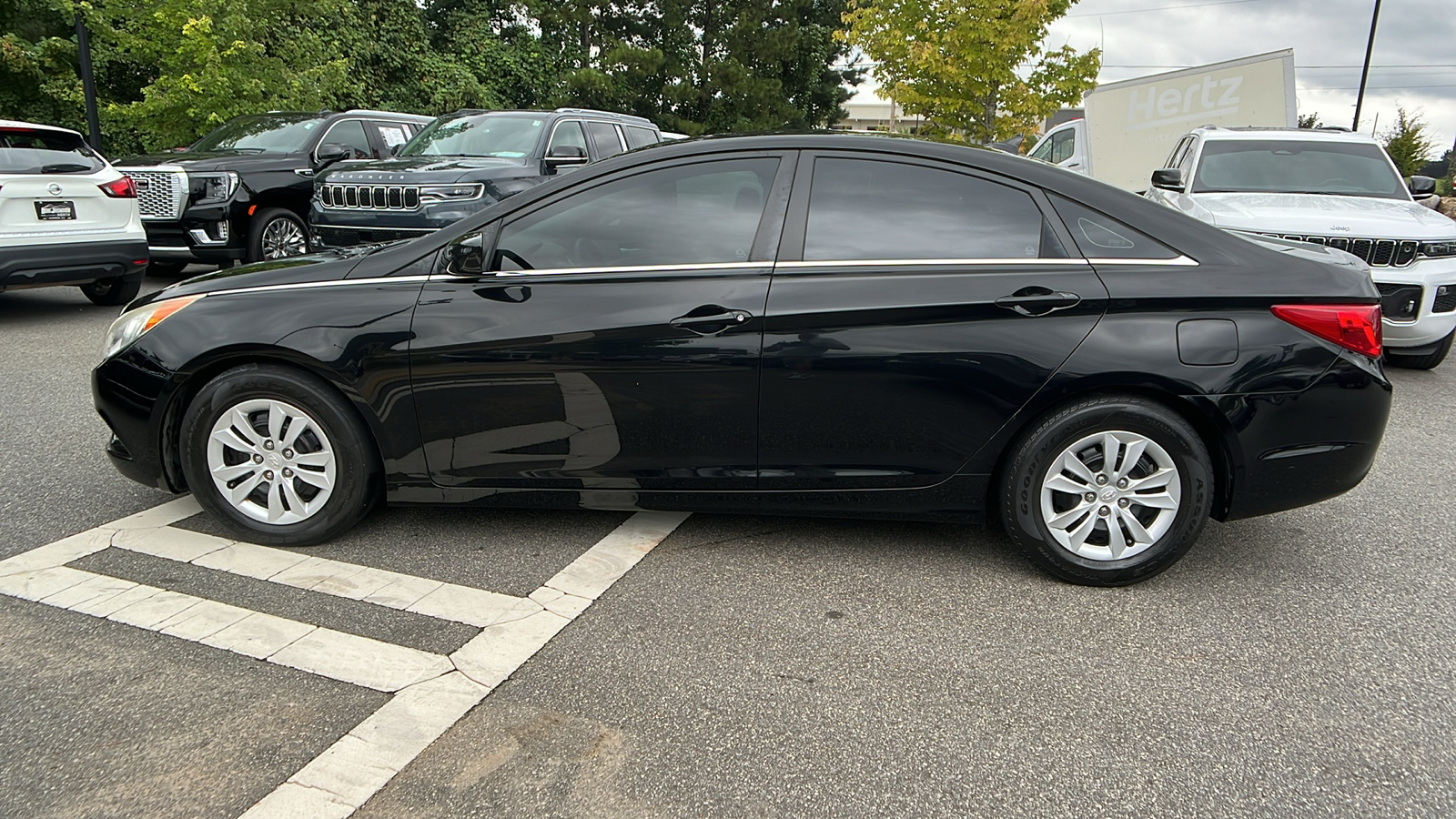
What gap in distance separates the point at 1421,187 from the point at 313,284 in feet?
28.7

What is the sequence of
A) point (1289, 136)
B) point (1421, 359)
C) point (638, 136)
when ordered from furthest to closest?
point (638, 136) < point (1289, 136) < point (1421, 359)

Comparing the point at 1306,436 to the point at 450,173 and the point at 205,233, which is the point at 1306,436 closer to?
the point at 450,173

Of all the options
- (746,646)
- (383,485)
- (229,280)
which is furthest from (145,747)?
(229,280)

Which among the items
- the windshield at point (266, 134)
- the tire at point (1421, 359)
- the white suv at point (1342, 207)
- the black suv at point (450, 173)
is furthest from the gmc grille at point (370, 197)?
the tire at point (1421, 359)

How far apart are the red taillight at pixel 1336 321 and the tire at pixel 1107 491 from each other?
51cm

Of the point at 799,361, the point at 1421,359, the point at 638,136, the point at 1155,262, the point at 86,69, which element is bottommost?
the point at 1421,359

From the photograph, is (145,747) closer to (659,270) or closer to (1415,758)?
(659,270)

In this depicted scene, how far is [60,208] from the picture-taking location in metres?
8.08

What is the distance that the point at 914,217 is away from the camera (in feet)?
11.6

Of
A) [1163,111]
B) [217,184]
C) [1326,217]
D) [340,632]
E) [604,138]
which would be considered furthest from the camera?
[1163,111]

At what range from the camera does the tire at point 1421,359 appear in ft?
24.9

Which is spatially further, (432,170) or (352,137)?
(352,137)

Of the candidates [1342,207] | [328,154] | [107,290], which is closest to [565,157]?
[328,154]

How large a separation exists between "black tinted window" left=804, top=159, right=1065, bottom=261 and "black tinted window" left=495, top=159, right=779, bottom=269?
238mm
